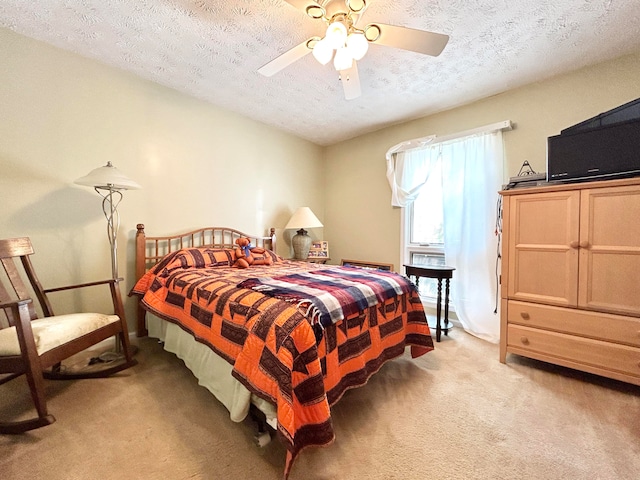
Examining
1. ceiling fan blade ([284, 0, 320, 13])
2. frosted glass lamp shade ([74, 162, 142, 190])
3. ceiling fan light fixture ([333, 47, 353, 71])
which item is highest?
ceiling fan blade ([284, 0, 320, 13])

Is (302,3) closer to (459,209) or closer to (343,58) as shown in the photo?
(343,58)

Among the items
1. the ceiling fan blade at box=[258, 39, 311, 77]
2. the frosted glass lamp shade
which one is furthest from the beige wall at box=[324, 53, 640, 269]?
the frosted glass lamp shade

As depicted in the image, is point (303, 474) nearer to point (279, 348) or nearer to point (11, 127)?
point (279, 348)

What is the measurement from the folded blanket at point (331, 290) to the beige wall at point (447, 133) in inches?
63.7

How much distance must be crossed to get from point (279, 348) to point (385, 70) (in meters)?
2.41

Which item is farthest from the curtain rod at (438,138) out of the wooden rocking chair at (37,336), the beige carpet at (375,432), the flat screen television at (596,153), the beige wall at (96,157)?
the wooden rocking chair at (37,336)

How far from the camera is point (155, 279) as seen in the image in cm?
230

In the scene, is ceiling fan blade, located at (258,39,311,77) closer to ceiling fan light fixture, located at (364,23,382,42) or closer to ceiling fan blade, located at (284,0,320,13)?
ceiling fan blade, located at (284,0,320,13)

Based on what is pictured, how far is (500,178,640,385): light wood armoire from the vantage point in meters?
1.74

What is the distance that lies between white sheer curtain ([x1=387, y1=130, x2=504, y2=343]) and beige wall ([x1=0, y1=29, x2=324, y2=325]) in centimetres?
238

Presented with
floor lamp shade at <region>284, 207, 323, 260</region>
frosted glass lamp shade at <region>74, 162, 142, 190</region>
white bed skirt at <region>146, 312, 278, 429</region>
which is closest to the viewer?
white bed skirt at <region>146, 312, 278, 429</region>

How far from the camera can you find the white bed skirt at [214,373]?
1.32 metres

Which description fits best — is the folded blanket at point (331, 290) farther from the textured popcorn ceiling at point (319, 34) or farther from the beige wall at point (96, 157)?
the textured popcorn ceiling at point (319, 34)

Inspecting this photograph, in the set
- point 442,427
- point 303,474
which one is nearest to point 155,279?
point 303,474
